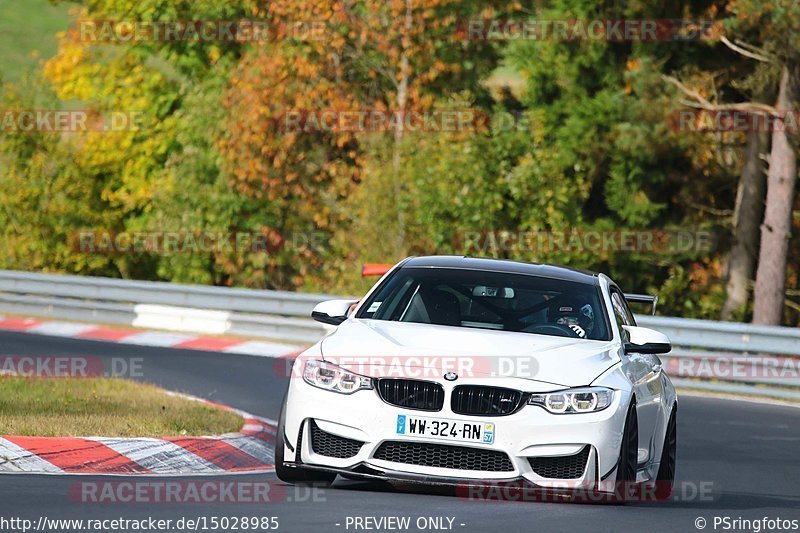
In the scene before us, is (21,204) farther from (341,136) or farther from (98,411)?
(98,411)

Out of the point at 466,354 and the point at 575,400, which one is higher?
the point at 466,354

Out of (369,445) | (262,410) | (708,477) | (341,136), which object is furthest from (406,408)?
(341,136)

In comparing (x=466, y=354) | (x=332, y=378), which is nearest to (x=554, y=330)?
(x=466, y=354)

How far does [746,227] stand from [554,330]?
26.7 metres

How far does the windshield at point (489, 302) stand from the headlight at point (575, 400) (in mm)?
945

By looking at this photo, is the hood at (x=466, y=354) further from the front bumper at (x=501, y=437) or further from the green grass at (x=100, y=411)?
the green grass at (x=100, y=411)

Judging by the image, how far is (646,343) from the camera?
996 centimetres

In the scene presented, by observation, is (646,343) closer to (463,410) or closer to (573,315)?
(573,315)

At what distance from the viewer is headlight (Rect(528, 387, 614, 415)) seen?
9.00 meters

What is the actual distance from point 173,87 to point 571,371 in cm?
3371

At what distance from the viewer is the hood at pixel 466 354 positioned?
357 inches

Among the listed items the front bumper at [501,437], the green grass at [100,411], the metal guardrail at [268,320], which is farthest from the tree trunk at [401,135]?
the front bumper at [501,437]

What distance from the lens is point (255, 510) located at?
855 centimetres

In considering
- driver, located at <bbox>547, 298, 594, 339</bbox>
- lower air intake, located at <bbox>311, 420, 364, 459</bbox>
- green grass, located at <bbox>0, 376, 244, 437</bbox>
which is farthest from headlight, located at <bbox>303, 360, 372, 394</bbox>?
green grass, located at <bbox>0, 376, 244, 437</bbox>
